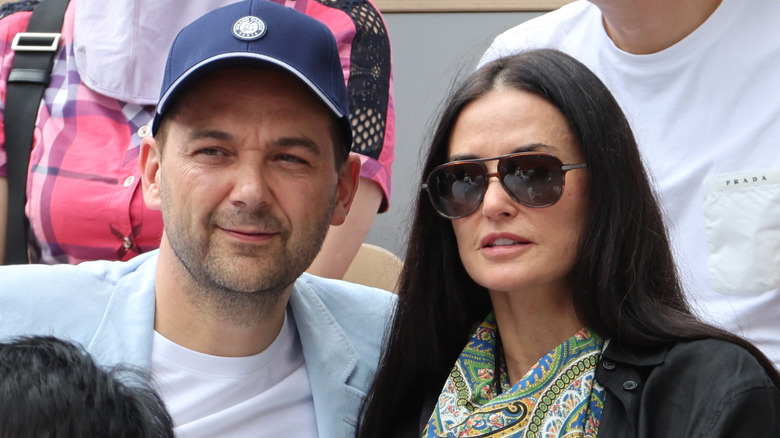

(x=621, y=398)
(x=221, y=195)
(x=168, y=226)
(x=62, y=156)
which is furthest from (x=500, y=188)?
(x=62, y=156)

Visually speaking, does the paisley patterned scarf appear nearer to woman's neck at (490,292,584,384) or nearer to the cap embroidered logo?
woman's neck at (490,292,584,384)

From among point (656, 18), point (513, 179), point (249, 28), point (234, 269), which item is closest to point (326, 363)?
point (234, 269)

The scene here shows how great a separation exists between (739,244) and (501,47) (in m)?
0.94

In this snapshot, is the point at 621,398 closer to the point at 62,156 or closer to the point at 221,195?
the point at 221,195

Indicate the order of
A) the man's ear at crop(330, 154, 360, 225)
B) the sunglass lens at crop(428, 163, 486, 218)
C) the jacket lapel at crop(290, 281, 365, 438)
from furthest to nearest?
the man's ear at crop(330, 154, 360, 225)
the jacket lapel at crop(290, 281, 365, 438)
the sunglass lens at crop(428, 163, 486, 218)

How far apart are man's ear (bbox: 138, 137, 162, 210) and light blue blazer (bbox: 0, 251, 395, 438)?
0.17 metres

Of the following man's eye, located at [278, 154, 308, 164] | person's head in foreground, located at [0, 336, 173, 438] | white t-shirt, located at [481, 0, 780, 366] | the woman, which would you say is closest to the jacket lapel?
the woman

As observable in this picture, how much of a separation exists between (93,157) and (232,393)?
0.79 m

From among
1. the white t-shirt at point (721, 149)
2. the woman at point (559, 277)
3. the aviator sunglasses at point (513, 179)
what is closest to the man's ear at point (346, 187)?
the woman at point (559, 277)

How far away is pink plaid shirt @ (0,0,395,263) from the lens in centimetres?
264

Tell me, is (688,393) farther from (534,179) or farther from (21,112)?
(21,112)

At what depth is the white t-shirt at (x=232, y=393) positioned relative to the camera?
2.24 m

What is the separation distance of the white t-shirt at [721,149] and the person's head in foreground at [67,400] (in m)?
1.43

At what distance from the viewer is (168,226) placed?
2314 millimetres
